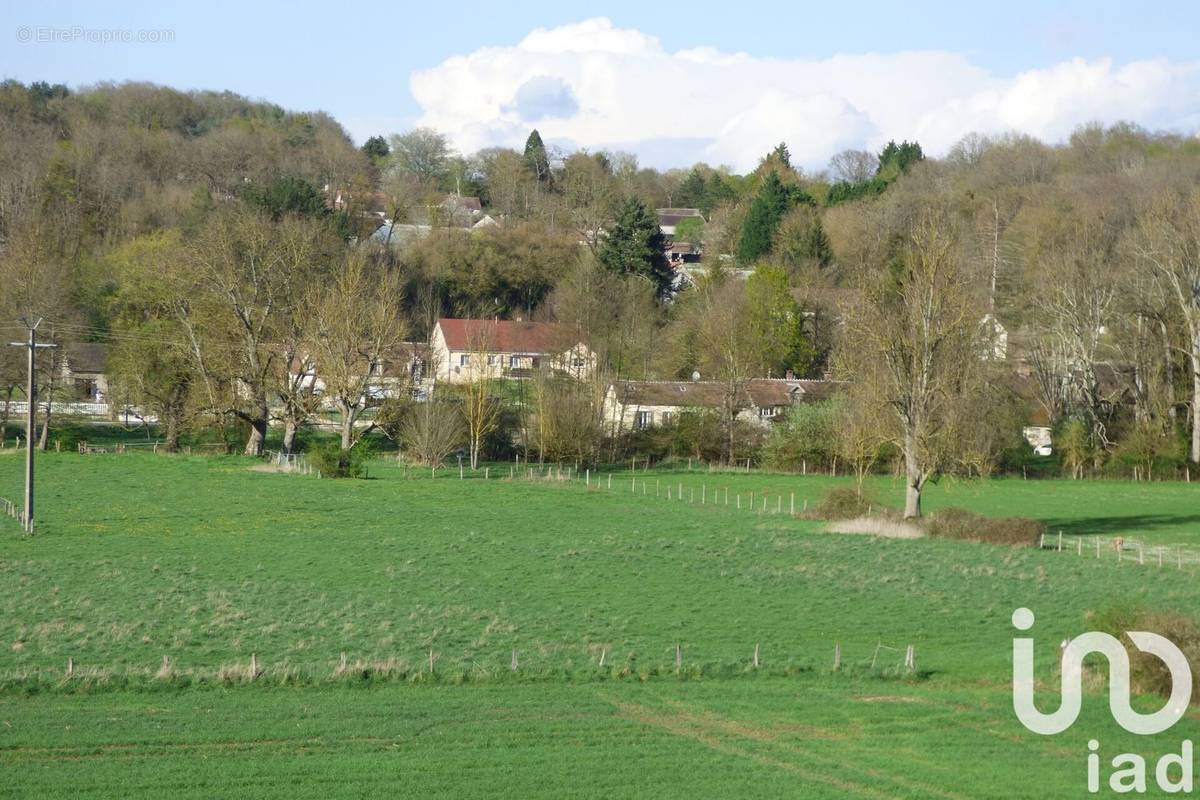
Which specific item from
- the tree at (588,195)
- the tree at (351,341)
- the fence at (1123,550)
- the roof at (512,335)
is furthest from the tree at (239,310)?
the tree at (588,195)

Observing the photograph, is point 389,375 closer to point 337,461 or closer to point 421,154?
point 337,461

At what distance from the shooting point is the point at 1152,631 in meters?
23.9

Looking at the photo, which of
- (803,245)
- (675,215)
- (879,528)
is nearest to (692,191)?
(675,215)

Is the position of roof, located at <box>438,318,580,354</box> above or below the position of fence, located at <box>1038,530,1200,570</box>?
above

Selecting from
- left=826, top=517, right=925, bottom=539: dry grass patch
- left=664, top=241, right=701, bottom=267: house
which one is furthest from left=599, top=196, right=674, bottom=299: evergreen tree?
left=826, top=517, right=925, bottom=539: dry grass patch

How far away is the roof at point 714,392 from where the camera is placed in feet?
229

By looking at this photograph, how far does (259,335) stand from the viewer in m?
63.5

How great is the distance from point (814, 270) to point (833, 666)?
68121 mm

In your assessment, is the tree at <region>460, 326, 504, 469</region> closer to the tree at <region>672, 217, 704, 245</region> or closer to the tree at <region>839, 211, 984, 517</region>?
the tree at <region>839, 211, 984, 517</region>

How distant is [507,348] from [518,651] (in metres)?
59.5

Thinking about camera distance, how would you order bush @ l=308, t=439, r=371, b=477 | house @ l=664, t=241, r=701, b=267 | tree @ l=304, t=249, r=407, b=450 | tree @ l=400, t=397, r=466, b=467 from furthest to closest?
house @ l=664, t=241, r=701, b=267 < tree @ l=400, t=397, r=466, b=467 < tree @ l=304, t=249, r=407, b=450 < bush @ l=308, t=439, r=371, b=477

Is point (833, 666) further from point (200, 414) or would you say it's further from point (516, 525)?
point (200, 414)

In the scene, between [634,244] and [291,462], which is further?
[634,244]

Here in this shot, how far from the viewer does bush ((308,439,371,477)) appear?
57.2 meters
